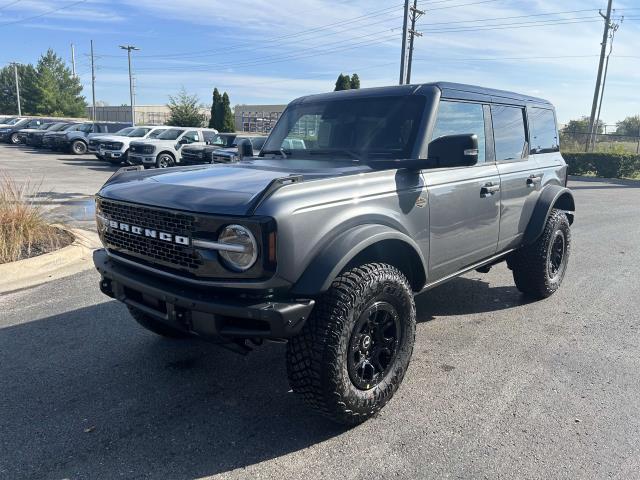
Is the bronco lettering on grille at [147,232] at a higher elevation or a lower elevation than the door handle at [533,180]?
lower

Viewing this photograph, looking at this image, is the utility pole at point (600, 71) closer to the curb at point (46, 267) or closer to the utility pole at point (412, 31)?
the utility pole at point (412, 31)

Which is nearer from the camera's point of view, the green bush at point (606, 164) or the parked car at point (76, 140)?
the green bush at point (606, 164)

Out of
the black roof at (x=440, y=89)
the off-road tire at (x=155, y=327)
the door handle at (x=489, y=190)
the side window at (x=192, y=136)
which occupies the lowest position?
the off-road tire at (x=155, y=327)

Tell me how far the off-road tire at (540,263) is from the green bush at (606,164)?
2136 cm

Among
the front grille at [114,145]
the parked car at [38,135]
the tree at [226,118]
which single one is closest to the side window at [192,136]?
the front grille at [114,145]

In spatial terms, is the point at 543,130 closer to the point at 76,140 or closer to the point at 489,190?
the point at 489,190

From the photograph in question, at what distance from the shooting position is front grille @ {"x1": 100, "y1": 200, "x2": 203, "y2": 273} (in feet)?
9.18

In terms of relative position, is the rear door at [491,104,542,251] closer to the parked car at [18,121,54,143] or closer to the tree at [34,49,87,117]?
the parked car at [18,121,54,143]

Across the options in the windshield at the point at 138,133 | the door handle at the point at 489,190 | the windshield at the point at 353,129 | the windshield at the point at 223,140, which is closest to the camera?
the windshield at the point at 353,129

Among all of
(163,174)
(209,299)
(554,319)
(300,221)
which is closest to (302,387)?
(209,299)

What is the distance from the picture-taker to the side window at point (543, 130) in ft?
17.3

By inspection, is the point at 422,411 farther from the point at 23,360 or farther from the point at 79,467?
the point at 23,360

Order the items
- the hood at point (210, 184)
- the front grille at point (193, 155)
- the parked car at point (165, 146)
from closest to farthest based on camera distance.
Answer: the hood at point (210, 184) < the parked car at point (165, 146) < the front grille at point (193, 155)

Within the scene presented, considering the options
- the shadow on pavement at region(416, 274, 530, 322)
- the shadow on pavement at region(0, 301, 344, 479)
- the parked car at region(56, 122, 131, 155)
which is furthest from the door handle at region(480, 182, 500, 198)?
the parked car at region(56, 122, 131, 155)
